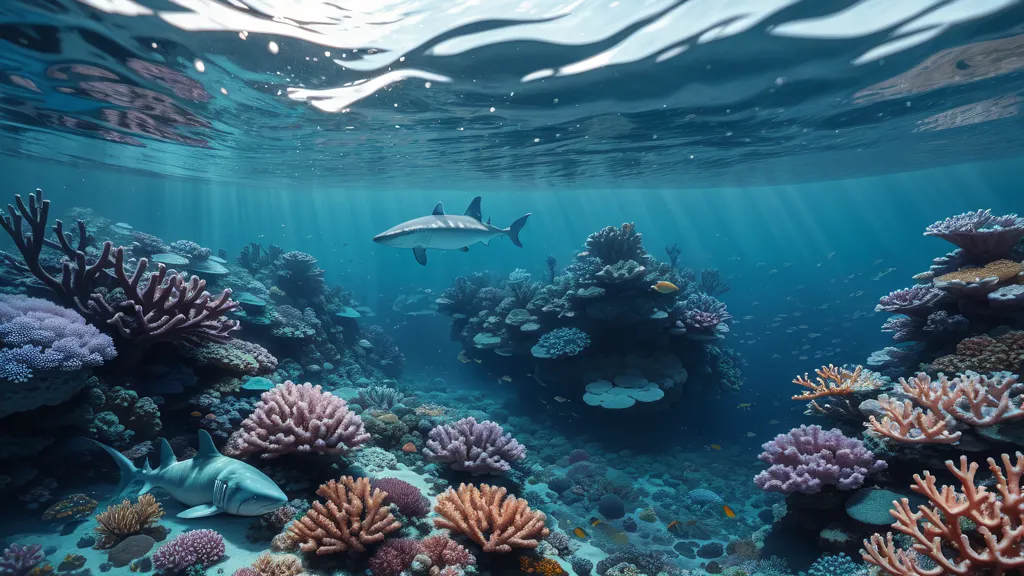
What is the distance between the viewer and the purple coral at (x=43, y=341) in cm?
424

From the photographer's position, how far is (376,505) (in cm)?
438

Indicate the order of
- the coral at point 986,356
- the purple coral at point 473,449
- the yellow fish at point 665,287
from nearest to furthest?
1. the coral at point 986,356
2. the purple coral at point 473,449
3. the yellow fish at point 665,287

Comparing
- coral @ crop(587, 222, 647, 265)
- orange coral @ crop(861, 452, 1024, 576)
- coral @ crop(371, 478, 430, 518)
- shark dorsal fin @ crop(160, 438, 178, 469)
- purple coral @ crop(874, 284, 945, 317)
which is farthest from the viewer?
coral @ crop(587, 222, 647, 265)

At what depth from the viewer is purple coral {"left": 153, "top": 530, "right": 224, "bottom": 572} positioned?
375cm

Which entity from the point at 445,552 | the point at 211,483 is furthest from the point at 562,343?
the point at 211,483

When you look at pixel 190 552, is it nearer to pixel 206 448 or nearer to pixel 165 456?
pixel 206 448

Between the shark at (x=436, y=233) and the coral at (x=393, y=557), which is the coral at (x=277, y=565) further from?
the shark at (x=436, y=233)

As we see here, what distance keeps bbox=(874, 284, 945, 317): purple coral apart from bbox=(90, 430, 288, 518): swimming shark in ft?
30.9

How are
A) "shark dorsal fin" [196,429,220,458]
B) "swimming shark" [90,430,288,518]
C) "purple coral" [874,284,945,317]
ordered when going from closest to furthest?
"swimming shark" [90,430,288,518], "shark dorsal fin" [196,429,220,458], "purple coral" [874,284,945,317]

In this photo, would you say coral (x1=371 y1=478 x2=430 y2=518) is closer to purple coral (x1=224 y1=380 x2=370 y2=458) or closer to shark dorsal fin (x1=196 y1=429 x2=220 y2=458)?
purple coral (x1=224 y1=380 x2=370 y2=458)

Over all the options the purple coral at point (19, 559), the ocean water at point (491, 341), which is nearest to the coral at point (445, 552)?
the ocean water at point (491, 341)

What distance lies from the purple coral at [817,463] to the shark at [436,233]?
6058 millimetres

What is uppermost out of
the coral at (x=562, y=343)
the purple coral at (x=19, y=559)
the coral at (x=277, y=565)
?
the purple coral at (x=19, y=559)

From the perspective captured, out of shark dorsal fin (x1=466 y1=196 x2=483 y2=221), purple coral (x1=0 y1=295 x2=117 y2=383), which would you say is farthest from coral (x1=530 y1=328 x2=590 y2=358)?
purple coral (x1=0 y1=295 x2=117 y2=383)
